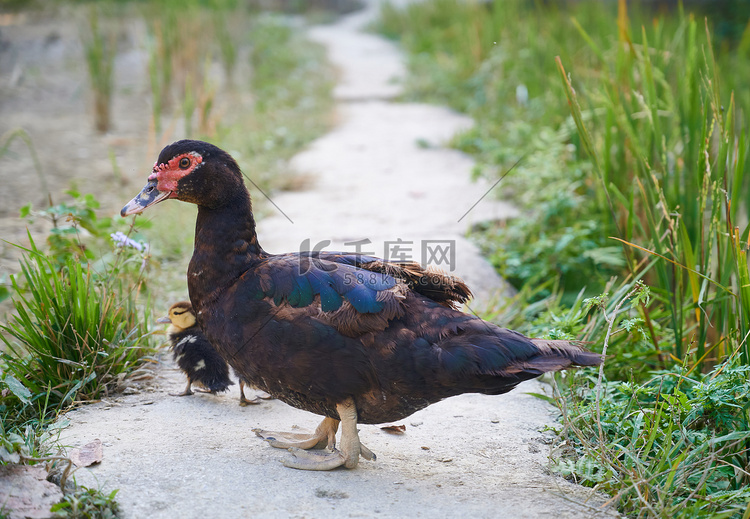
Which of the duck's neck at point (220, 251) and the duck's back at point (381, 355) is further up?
the duck's neck at point (220, 251)

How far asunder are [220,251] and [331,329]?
579 mm

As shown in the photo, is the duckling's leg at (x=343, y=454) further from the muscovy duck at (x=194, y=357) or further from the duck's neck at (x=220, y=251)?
the duck's neck at (x=220, y=251)

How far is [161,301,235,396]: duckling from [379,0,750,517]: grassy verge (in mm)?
1504

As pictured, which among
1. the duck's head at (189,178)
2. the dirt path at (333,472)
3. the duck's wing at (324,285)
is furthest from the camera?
the duck's head at (189,178)

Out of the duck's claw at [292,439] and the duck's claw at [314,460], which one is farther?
the duck's claw at [292,439]

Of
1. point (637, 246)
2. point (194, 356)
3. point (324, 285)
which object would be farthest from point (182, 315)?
point (637, 246)

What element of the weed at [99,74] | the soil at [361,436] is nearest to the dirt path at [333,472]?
the soil at [361,436]

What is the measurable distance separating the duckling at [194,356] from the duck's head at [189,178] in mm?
692

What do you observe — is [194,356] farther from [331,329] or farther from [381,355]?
[381,355]

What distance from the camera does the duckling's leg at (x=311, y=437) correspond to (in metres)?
2.62

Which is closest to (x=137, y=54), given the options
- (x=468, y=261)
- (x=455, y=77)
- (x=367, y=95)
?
(x=367, y=95)

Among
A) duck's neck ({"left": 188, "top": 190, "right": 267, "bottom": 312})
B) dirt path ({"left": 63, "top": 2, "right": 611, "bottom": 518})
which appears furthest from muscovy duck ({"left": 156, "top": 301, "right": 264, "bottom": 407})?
duck's neck ({"left": 188, "top": 190, "right": 267, "bottom": 312})

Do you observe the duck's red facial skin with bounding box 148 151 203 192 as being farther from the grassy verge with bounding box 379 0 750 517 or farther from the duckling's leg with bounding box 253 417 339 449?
the grassy verge with bounding box 379 0 750 517

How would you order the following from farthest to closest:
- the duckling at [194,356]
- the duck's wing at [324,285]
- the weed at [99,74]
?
the weed at [99,74], the duckling at [194,356], the duck's wing at [324,285]
